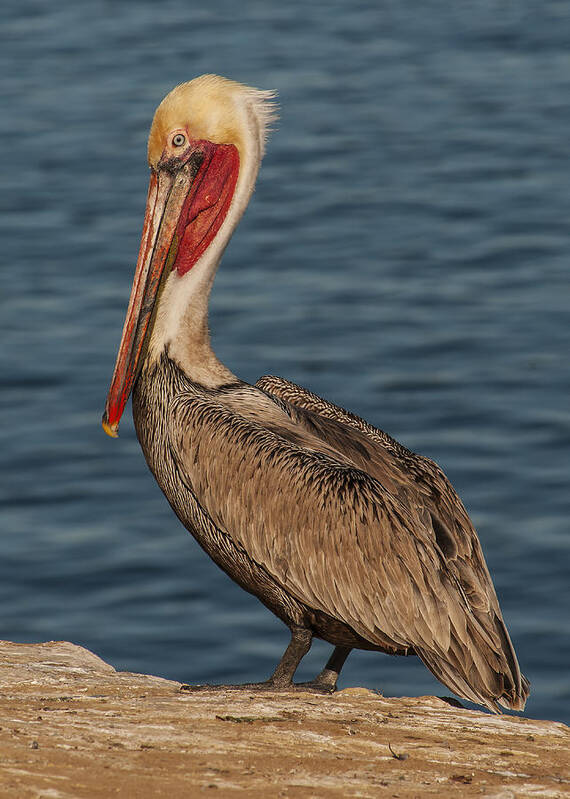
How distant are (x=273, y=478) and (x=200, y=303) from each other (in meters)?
1.02

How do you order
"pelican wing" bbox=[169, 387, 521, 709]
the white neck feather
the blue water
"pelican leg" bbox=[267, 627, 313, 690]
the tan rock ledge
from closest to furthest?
the tan rock ledge → "pelican wing" bbox=[169, 387, 521, 709] → "pelican leg" bbox=[267, 627, 313, 690] → the white neck feather → the blue water

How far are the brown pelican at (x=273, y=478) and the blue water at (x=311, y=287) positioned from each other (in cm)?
319

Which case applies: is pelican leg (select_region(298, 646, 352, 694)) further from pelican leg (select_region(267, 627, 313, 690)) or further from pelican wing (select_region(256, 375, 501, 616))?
pelican wing (select_region(256, 375, 501, 616))

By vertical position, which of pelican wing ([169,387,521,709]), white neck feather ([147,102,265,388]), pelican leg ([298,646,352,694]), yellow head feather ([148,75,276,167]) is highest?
yellow head feather ([148,75,276,167])

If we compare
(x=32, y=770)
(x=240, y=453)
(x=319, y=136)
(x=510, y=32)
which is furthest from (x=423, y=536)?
(x=510, y=32)

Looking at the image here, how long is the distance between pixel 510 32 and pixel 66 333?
10656 mm

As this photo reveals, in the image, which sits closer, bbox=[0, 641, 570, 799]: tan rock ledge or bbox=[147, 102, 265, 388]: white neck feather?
bbox=[0, 641, 570, 799]: tan rock ledge

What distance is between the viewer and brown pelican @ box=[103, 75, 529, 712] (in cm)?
628

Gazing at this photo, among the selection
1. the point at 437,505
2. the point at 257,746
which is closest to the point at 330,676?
the point at 437,505

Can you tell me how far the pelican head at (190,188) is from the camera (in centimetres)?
709

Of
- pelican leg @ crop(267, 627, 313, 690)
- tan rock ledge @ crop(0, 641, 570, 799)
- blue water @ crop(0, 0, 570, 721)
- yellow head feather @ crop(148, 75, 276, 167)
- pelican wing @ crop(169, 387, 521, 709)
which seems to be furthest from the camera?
blue water @ crop(0, 0, 570, 721)

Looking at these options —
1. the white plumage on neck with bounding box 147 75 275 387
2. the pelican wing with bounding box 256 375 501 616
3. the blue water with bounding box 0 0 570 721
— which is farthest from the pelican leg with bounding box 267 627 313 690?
the blue water with bounding box 0 0 570 721

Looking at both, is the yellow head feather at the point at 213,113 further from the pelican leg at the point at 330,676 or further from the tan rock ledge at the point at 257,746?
the tan rock ledge at the point at 257,746

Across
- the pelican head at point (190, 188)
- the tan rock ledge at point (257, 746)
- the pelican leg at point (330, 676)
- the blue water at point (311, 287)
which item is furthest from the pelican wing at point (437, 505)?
the blue water at point (311, 287)
